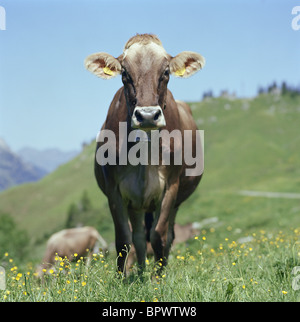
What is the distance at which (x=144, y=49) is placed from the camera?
22.9ft

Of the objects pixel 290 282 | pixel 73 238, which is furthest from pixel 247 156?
pixel 290 282

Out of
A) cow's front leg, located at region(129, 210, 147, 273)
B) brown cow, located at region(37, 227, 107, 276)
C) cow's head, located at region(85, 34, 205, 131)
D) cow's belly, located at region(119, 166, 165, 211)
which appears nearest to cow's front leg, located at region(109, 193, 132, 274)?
cow's belly, located at region(119, 166, 165, 211)

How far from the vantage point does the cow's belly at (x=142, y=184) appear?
23.9 feet

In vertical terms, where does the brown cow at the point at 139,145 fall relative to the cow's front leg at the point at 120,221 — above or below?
above

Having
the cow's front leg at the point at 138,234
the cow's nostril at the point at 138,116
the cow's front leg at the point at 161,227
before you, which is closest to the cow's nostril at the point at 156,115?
the cow's nostril at the point at 138,116

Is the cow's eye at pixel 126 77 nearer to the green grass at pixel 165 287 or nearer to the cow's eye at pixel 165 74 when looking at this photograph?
the cow's eye at pixel 165 74

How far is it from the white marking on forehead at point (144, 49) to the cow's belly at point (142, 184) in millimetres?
1763

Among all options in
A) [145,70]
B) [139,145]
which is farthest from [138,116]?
[139,145]

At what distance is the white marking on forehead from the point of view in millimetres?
6961

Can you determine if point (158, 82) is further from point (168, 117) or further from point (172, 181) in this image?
point (172, 181)

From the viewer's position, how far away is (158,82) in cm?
676

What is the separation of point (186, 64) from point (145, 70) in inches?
37.8

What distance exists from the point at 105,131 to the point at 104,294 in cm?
305

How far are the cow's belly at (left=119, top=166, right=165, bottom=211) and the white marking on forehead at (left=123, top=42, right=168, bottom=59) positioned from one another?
1.76 meters
